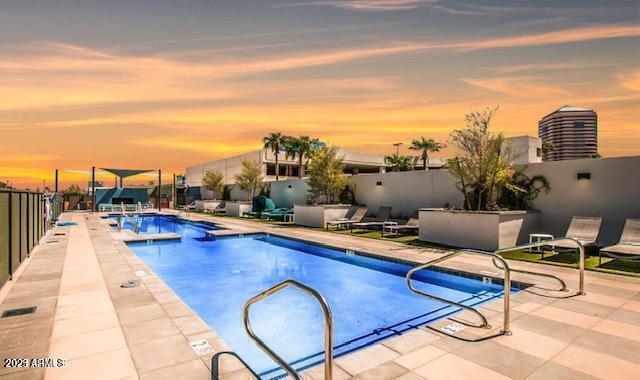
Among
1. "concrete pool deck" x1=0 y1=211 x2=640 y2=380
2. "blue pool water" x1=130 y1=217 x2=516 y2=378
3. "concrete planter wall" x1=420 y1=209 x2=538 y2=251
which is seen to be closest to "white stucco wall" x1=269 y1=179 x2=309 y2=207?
"blue pool water" x1=130 y1=217 x2=516 y2=378

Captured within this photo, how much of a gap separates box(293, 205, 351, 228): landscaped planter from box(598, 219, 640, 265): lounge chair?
10455 mm

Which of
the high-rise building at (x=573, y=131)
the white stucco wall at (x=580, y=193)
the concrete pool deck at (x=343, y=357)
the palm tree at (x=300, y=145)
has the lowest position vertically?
the concrete pool deck at (x=343, y=357)

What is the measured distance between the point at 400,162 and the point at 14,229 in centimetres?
4326

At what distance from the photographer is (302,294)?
725cm

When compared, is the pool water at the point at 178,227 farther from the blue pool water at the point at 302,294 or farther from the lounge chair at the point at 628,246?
the lounge chair at the point at 628,246

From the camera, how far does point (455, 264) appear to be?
26.1 ft

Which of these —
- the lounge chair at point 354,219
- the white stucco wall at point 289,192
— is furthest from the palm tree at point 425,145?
the lounge chair at point 354,219

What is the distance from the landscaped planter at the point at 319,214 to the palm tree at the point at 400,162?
30.2m

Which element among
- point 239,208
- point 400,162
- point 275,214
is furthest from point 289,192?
point 400,162

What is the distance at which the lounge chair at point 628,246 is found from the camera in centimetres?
723

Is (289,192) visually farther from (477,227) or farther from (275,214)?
(477,227)

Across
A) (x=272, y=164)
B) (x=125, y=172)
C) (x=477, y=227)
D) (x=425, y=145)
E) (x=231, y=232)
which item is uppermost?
(x=425, y=145)

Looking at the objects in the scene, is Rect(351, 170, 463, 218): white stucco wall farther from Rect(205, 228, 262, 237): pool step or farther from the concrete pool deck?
the concrete pool deck

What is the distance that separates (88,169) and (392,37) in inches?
1218
